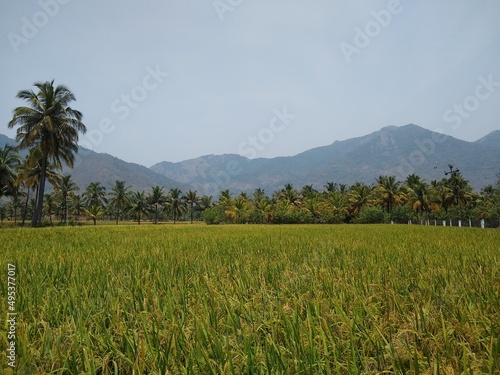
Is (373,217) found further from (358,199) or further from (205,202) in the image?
(205,202)

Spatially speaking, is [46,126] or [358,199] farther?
[358,199]

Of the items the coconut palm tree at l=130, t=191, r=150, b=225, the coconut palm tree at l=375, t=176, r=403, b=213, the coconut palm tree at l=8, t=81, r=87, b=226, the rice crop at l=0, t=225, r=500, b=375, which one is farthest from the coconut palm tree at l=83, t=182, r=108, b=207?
the rice crop at l=0, t=225, r=500, b=375

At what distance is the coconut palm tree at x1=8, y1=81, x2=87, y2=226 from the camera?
78.1ft

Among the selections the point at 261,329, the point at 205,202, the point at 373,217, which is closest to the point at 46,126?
the point at 261,329

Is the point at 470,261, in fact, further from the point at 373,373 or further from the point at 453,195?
the point at 453,195

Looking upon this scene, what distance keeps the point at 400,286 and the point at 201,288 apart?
2.12 m

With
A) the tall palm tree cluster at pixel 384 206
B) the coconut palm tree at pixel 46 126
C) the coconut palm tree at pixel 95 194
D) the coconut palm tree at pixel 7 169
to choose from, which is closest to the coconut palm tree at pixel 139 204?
the coconut palm tree at pixel 95 194

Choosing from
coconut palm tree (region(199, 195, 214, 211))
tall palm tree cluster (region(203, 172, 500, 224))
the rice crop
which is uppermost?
coconut palm tree (region(199, 195, 214, 211))

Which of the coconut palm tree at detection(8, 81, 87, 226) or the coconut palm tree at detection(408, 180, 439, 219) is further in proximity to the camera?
the coconut palm tree at detection(408, 180, 439, 219)

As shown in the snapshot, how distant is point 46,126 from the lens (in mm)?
23578

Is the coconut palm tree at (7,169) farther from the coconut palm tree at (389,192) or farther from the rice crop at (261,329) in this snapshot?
the coconut palm tree at (389,192)

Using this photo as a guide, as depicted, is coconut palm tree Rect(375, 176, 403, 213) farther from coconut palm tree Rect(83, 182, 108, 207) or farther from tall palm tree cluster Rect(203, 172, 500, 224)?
coconut palm tree Rect(83, 182, 108, 207)

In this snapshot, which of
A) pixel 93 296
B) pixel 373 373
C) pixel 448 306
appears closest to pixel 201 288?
pixel 93 296

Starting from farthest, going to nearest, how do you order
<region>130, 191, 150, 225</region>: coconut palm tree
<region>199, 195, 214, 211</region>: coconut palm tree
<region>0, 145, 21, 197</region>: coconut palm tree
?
1. <region>199, 195, 214, 211</region>: coconut palm tree
2. <region>130, 191, 150, 225</region>: coconut palm tree
3. <region>0, 145, 21, 197</region>: coconut palm tree
